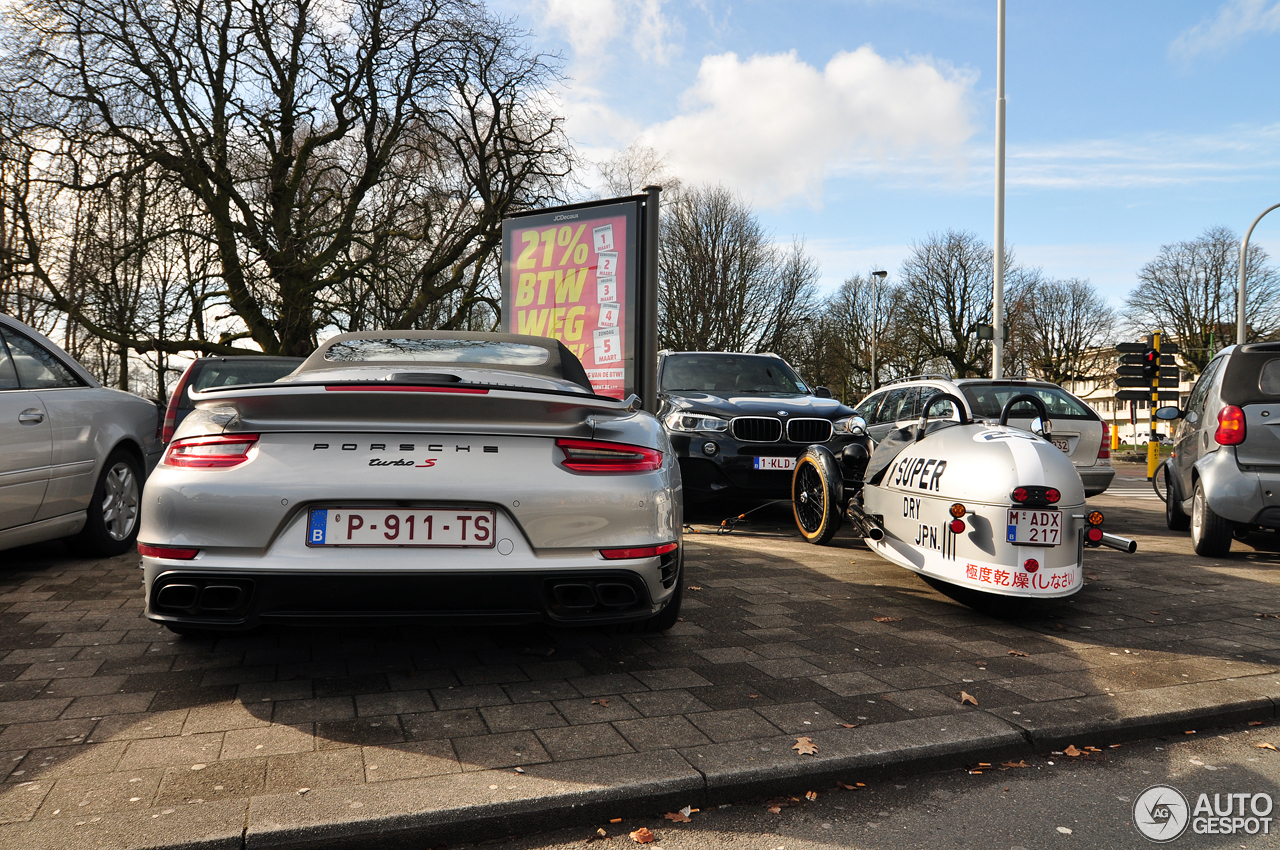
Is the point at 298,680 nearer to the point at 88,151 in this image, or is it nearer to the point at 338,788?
the point at 338,788

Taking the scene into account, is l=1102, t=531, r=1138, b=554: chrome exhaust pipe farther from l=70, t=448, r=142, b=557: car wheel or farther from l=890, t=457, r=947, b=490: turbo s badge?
l=70, t=448, r=142, b=557: car wheel

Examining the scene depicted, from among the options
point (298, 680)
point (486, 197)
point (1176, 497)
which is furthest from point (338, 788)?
point (486, 197)

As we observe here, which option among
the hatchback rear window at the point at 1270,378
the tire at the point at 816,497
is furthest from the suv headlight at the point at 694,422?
the hatchback rear window at the point at 1270,378

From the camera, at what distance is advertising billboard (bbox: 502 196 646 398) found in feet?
26.1

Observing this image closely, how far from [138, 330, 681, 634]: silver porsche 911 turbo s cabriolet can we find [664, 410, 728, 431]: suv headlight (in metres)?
5.28

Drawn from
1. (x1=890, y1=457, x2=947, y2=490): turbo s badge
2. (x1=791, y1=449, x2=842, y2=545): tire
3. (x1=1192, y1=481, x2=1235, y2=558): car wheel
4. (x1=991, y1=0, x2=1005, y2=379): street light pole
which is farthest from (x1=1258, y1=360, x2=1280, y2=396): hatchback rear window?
(x1=991, y1=0, x2=1005, y2=379): street light pole

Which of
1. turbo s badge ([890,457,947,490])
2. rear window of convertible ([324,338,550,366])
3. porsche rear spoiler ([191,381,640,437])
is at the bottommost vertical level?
turbo s badge ([890,457,947,490])

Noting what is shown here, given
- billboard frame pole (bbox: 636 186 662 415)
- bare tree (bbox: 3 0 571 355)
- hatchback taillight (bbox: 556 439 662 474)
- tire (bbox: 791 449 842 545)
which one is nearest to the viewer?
hatchback taillight (bbox: 556 439 662 474)

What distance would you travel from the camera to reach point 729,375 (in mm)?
10484

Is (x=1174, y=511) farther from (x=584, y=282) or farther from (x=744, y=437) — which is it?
(x=584, y=282)

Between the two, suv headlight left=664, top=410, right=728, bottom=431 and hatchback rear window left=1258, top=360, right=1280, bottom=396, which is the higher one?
hatchback rear window left=1258, top=360, right=1280, bottom=396

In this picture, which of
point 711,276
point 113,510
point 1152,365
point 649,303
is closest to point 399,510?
point 113,510

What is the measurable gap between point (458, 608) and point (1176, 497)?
27.8 feet

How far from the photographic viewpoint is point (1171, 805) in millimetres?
2906
